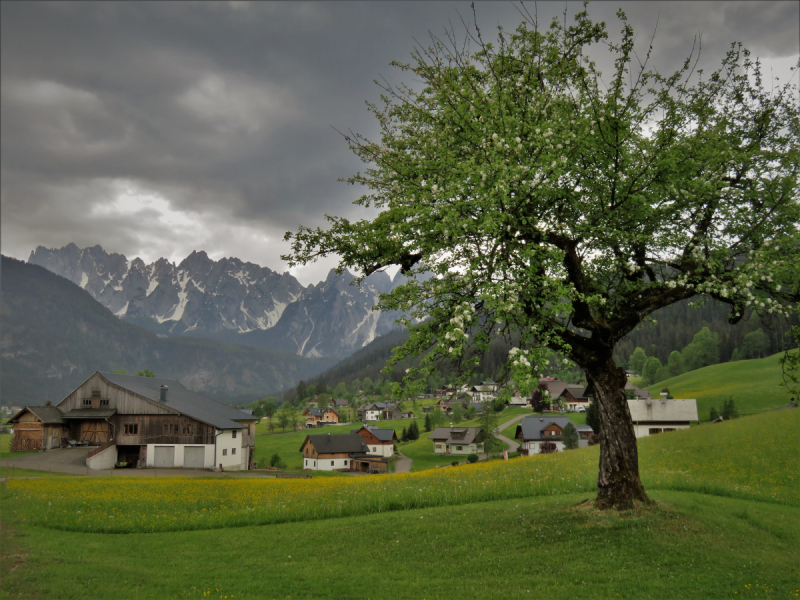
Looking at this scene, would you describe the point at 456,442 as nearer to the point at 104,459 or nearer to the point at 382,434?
the point at 382,434

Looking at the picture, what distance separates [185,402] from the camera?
209 ft

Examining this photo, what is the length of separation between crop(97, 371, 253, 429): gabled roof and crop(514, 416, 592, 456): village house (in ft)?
183

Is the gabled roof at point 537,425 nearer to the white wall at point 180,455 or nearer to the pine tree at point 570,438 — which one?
the pine tree at point 570,438

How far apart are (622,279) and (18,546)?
2296cm

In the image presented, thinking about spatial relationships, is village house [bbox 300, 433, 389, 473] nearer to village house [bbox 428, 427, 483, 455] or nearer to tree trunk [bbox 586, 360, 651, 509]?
village house [bbox 428, 427, 483, 455]

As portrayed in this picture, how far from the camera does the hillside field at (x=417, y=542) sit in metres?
11.3

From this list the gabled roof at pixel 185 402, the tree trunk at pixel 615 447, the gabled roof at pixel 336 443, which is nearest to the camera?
the tree trunk at pixel 615 447

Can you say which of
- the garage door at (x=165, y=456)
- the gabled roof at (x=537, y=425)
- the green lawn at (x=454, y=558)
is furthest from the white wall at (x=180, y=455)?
the gabled roof at (x=537, y=425)

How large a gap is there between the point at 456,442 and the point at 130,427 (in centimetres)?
7025

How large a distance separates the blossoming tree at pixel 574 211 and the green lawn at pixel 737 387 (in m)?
69.5

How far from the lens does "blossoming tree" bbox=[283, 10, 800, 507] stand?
43.2 feet

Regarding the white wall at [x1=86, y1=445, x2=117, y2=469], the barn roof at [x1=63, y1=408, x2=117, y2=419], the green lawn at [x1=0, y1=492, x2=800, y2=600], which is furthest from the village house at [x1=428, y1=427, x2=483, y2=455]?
the green lawn at [x1=0, y1=492, x2=800, y2=600]

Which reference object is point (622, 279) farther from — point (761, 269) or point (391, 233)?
point (391, 233)

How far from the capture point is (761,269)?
13.8 metres
